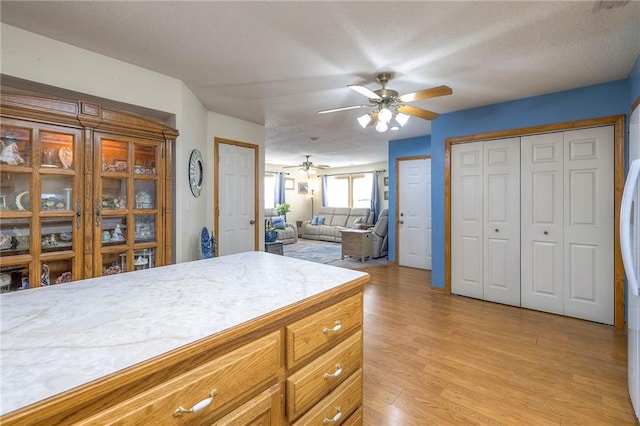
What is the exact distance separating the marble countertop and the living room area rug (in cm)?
422

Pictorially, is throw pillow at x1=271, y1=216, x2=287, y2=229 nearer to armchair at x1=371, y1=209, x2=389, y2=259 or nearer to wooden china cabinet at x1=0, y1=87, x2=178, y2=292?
armchair at x1=371, y1=209, x2=389, y2=259

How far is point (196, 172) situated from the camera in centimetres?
330

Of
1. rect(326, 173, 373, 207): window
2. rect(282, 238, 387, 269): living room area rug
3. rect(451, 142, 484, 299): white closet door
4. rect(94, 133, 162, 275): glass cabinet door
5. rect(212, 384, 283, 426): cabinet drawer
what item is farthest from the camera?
rect(326, 173, 373, 207): window

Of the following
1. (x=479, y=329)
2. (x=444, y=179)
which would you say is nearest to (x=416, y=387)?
(x=479, y=329)

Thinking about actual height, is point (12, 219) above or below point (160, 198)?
below

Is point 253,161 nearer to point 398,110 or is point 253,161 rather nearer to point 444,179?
point 398,110

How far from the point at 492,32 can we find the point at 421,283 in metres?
3.36

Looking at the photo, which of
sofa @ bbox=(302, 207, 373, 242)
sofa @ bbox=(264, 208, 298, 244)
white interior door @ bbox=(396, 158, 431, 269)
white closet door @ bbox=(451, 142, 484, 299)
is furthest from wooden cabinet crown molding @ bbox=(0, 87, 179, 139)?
sofa @ bbox=(302, 207, 373, 242)

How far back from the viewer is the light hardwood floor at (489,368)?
177 cm

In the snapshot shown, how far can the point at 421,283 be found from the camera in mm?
4484

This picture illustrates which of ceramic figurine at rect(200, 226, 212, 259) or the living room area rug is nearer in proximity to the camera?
ceramic figurine at rect(200, 226, 212, 259)

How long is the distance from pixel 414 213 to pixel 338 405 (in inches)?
183

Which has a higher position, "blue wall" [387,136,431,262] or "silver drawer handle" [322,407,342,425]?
"blue wall" [387,136,431,262]

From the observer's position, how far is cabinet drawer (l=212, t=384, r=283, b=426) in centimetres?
86
